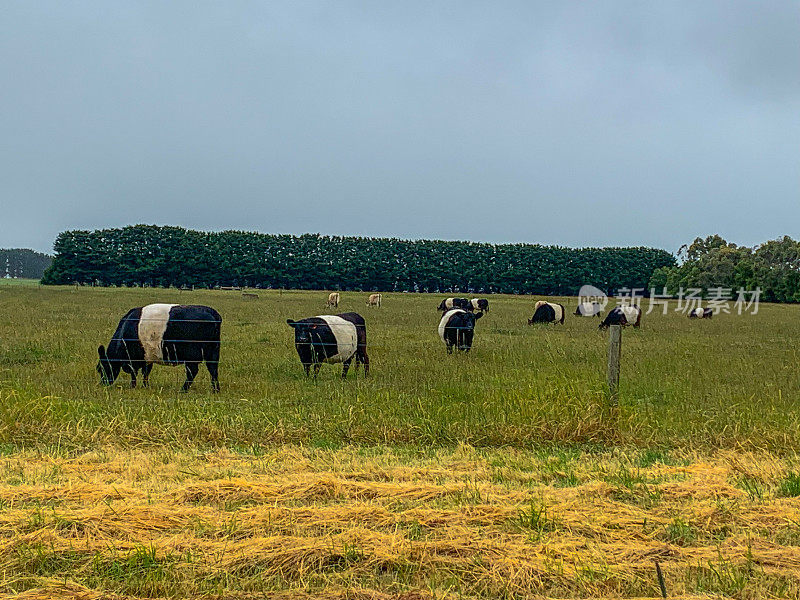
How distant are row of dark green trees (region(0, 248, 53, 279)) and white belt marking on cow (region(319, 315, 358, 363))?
14663cm

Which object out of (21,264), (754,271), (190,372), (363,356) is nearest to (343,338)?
(363,356)

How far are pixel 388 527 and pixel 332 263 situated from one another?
86.9 metres

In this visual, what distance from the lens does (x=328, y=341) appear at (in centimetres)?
1273

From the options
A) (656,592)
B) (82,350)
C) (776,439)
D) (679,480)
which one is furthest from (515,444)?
(82,350)

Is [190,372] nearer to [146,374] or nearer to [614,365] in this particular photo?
[146,374]

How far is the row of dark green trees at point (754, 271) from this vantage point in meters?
70.2

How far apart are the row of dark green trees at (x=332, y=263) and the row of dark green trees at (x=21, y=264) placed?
2628 inches

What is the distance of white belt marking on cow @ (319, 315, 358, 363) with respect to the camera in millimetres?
12789

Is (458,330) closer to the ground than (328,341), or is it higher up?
closer to the ground

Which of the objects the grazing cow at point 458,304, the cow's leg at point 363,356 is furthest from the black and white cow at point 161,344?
the grazing cow at point 458,304

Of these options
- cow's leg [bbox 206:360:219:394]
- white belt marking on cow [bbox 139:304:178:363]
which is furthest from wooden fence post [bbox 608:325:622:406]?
white belt marking on cow [bbox 139:304:178:363]

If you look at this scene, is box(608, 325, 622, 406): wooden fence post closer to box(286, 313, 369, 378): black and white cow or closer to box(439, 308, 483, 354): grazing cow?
box(286, 313, 369, 378): black and white cow

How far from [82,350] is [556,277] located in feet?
276

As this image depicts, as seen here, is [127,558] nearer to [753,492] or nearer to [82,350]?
[753,492]
